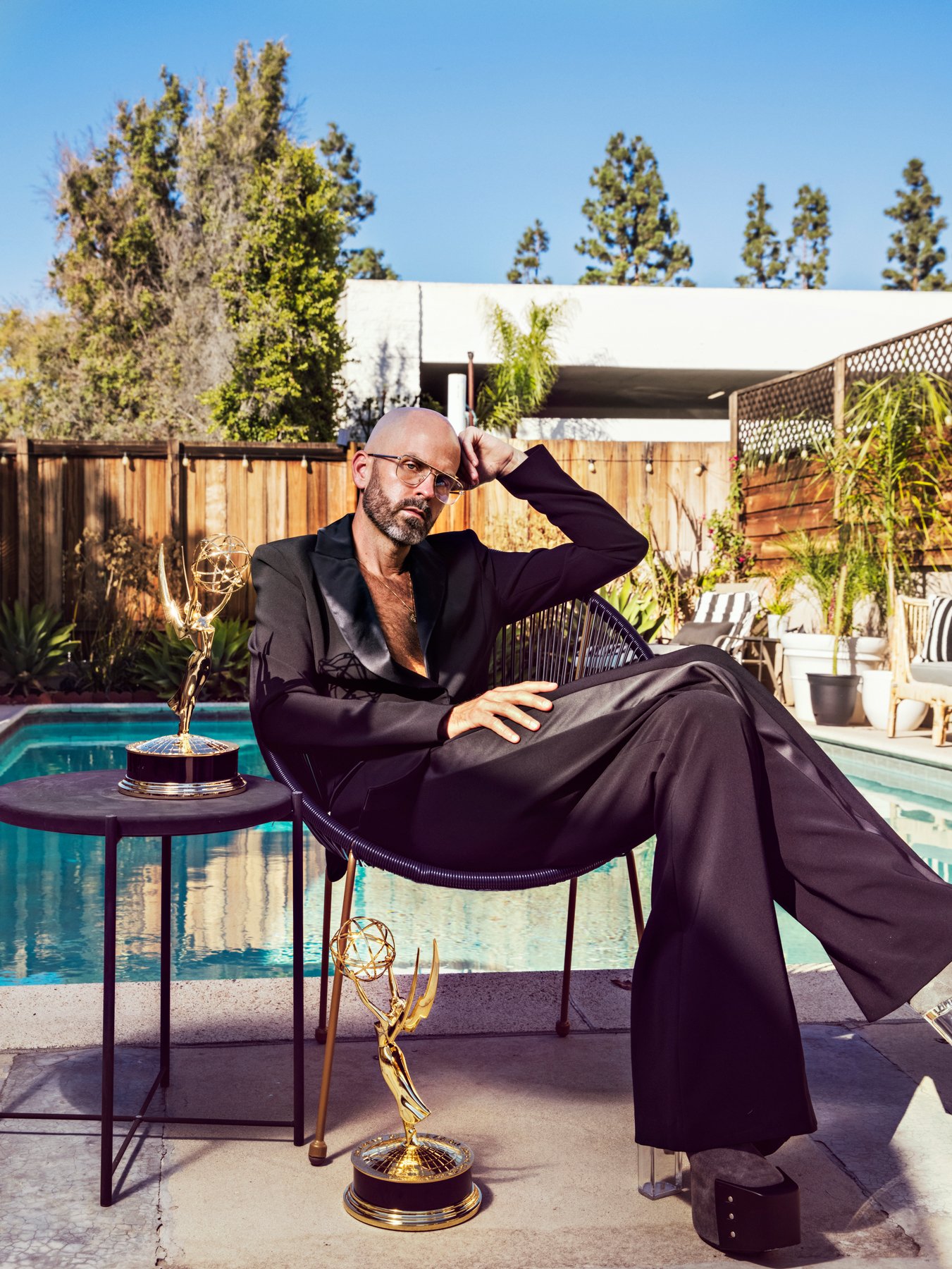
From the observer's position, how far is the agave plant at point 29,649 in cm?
885

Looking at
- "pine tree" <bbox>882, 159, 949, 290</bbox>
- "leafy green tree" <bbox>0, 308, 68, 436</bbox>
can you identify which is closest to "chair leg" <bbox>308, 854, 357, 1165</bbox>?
"leafy green tree" <bbox>0, 308, 68, 436</bbox>

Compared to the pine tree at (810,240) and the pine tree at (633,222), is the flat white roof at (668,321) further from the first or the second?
the pine tree at (810,240)

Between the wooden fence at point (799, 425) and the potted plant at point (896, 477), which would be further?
the wooden fence at point (799, 425)

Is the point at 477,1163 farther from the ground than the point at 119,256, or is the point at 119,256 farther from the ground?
the point at 119,256

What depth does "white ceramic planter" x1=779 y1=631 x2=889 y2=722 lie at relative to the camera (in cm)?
791

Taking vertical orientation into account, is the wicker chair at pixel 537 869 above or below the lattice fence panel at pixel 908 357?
below

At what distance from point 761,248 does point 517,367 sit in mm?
19478

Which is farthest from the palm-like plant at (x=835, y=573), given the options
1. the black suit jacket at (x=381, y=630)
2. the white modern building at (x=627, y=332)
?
the white modern building at (x=627, y=332)

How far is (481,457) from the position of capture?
2.12 meters

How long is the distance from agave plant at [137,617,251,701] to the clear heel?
7415 mm

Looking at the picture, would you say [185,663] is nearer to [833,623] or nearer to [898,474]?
[833,623]

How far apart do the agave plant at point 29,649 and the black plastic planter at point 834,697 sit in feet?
18.2

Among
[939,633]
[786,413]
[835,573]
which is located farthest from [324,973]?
[786,413]

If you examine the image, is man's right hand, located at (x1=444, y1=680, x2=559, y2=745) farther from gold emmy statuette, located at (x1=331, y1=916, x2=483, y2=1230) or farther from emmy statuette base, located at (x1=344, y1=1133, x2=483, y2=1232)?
emmy statuette base, located at (x1=344, y1=1133, x2=483, y2=1232)
